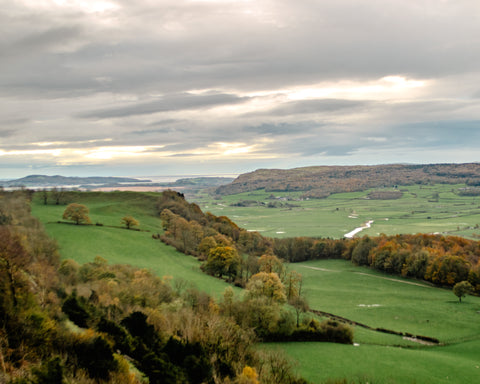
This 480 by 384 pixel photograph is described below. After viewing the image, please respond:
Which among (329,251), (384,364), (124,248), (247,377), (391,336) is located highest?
(247,377)

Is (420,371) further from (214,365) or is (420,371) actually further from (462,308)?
(462,308)

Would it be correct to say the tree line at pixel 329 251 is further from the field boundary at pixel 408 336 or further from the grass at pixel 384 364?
the grass at pixel 384 364

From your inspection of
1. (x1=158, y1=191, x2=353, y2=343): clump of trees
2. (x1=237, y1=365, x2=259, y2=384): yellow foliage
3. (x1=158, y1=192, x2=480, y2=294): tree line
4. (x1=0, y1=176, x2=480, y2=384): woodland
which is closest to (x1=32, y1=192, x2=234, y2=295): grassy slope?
(x1=158, y1=191, x2=353, y2=343): clump of trees

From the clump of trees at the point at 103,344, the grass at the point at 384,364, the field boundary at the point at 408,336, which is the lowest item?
the field boundary at the point at 408,336

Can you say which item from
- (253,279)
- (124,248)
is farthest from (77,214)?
(253,279)

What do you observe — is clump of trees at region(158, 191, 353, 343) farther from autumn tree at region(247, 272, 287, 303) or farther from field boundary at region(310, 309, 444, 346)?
field boundary at region(310, 309, 444, 346)

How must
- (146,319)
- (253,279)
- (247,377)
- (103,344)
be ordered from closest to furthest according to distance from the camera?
(247,377)
(103,344)
(146,319)
(253,279)

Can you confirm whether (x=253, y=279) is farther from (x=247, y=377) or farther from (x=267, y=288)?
(x=247, y=377)

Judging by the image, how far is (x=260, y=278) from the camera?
56.9 metres

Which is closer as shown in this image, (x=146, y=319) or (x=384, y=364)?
(x=146, y=319)

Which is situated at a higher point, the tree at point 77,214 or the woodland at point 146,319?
the tree at point 77,214

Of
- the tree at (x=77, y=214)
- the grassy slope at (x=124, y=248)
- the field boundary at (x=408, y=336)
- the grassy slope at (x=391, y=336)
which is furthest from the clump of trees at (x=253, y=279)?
the tree at (x=77, y=214)

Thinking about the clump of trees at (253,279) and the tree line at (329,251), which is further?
the tree line at (329,251)

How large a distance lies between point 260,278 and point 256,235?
71181 millimetres
